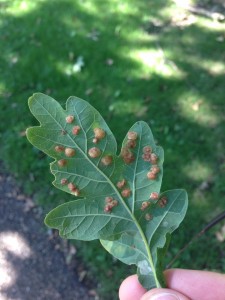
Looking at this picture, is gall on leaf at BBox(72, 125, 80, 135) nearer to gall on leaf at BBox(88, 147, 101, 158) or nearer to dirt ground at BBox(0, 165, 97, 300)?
gall on leaf at BBox(88, 147, 101, 158)

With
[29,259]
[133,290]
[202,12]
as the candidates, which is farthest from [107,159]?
[202,12]

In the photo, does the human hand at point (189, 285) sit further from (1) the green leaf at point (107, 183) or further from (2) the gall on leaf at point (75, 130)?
(2) the gall on leaf at point (75, 130)

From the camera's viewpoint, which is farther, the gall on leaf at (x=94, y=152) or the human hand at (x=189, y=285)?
the human hand at (x=189, y=285)

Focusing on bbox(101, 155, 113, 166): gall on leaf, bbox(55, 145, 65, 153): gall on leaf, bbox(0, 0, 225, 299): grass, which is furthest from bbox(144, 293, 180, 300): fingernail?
bbox(0, 0, 225, 299): grass

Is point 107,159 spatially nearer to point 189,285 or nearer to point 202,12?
point 189,285

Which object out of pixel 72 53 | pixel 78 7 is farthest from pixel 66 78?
pixel 78 7

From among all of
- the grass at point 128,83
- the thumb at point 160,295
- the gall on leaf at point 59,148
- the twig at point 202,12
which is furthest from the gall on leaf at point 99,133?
the twig at point 202,12

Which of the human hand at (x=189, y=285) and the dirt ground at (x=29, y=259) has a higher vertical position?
the human hand at (x=189, y=285)

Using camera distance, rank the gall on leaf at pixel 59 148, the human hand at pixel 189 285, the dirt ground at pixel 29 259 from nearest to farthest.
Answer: the gall on leaf at pixel 59 148
the human hand at pixel 189 285
the dirt ground at pixel 29 259
